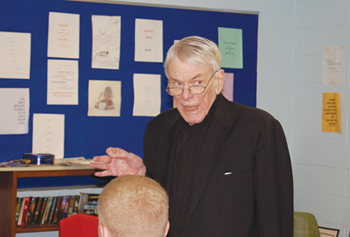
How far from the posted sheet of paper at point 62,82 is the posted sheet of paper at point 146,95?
482 mm

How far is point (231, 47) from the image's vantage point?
11.9 ft

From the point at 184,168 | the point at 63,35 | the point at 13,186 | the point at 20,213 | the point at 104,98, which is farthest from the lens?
the point at 104,98

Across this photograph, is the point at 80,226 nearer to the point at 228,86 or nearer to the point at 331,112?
the point at 228,86

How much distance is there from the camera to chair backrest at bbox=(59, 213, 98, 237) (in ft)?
7.47

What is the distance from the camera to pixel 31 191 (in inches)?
124

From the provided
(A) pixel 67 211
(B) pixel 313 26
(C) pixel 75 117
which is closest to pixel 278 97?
(B) pixel 313 26

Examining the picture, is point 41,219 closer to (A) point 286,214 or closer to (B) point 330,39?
(A) point 286,214

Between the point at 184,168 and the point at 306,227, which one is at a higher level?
the point at 184,168

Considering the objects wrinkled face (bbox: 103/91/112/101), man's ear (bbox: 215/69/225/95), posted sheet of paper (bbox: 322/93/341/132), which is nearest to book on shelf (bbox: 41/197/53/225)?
wrinkled face (bbox: 103/91/112/101)

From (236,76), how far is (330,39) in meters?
0.82

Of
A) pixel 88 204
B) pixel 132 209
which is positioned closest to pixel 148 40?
pixel 88 204

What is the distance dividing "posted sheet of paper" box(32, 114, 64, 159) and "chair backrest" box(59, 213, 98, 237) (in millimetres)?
921

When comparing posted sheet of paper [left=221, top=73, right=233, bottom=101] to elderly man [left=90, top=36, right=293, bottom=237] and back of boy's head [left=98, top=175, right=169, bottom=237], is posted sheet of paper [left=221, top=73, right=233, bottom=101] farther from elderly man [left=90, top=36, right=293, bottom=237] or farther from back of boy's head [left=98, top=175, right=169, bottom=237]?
back of boy's head [left=98, top=175, right=169, bottom=237]

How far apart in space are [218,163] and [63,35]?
75.7 inches
